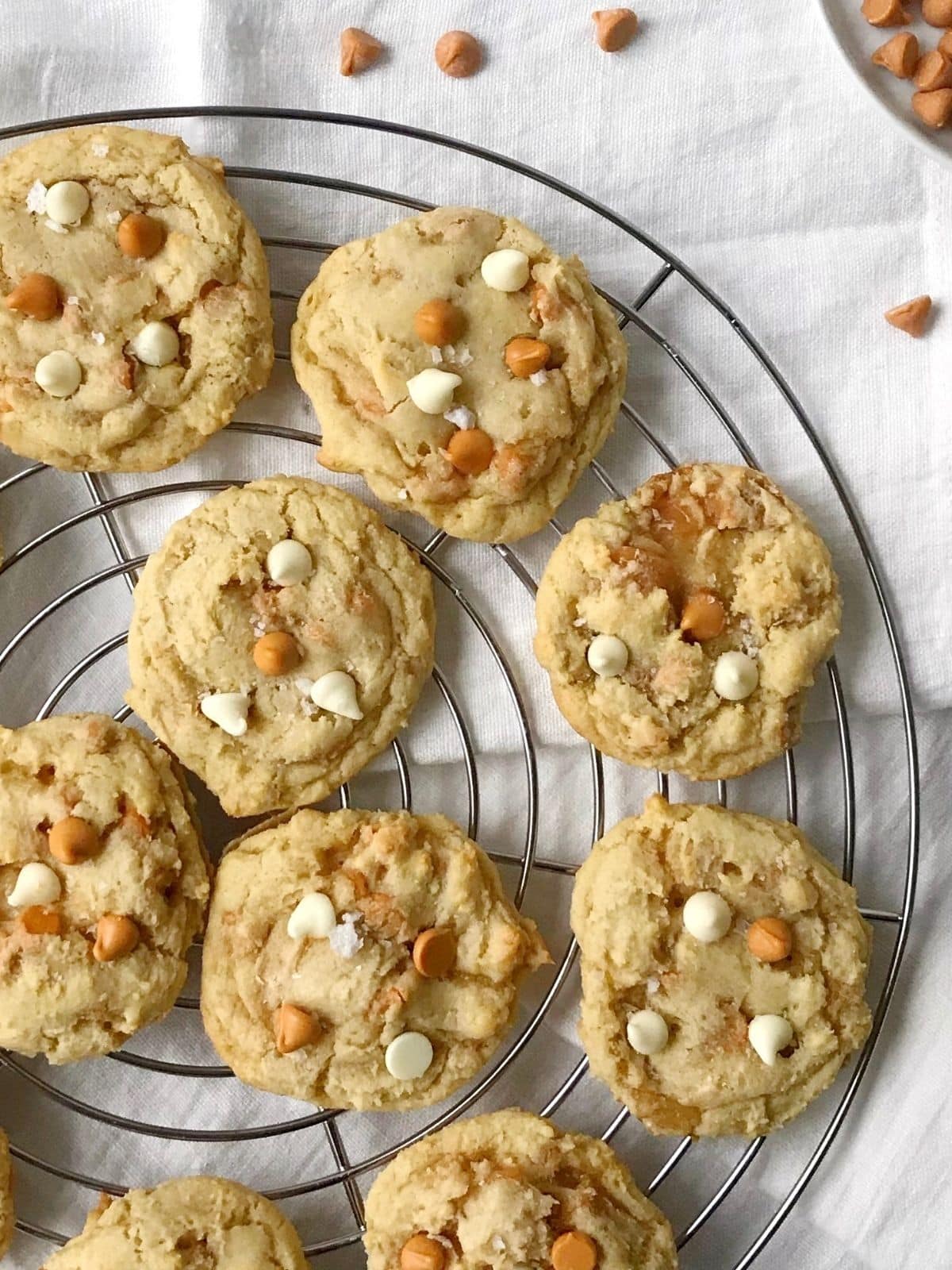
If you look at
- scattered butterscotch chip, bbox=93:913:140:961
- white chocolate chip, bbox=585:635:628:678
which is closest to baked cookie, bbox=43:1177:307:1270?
scattered butterscotch chip, bbox=93:913:140:961

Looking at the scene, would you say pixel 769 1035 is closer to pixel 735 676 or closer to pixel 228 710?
pixel 735 676

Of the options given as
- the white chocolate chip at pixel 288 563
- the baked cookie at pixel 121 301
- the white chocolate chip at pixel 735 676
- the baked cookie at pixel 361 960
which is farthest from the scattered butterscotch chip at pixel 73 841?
the white chocolate chip at pixel 735 676

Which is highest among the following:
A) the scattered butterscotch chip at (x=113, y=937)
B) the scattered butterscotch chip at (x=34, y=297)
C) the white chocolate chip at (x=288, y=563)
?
the scattered butterscotch chip at (x=34, y=297)

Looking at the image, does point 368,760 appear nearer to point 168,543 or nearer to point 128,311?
point 168,543

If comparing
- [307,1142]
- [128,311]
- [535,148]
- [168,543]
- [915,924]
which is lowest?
[307,1142]

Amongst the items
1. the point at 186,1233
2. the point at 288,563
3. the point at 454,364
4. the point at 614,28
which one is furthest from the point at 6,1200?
the point at 614,28

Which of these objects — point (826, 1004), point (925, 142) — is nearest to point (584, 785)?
point (826, 1004)

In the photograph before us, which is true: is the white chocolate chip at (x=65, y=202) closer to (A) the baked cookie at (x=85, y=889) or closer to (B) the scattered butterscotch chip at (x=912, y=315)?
(A) the baked cookie at (x=85, y=889)
